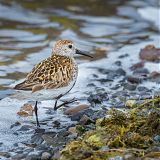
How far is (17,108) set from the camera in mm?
8516

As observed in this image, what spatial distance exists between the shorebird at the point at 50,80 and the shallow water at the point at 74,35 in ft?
1.65

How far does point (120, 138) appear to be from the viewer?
261 inches

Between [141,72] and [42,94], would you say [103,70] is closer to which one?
[141,72]

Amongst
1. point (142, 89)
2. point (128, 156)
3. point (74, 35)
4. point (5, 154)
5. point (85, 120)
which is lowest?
point (5, 154)

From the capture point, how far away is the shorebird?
745 cm

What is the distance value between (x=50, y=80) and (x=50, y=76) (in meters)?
0.07

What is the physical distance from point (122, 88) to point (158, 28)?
5.62 metres

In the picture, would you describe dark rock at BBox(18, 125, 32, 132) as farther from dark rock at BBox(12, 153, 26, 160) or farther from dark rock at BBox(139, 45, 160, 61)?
dark rock at BBox(139, 45, 160, 61)

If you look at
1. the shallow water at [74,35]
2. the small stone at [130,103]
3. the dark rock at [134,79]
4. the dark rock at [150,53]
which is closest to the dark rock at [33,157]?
the shallow water at [74,35]

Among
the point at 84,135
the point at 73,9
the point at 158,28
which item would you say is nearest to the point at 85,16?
the point at 73,9

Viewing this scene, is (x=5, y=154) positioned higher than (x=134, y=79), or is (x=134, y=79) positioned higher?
(x=134, y=79)

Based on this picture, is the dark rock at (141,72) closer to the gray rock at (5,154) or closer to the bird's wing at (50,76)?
the bird's wing at (50,76)

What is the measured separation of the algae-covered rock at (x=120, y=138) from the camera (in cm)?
629

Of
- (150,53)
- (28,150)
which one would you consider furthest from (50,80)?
(150,53)
